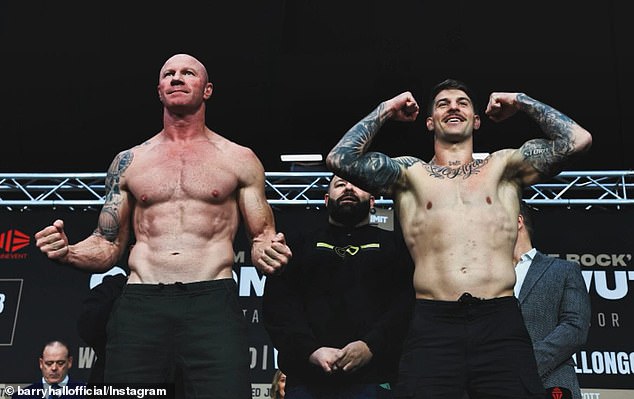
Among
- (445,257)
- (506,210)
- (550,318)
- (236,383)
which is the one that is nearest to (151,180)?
(236,383)

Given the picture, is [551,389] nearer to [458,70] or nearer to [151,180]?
[151,180]

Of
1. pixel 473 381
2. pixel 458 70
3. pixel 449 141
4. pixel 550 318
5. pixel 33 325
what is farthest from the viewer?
pixel 458 70

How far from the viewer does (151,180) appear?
374cm

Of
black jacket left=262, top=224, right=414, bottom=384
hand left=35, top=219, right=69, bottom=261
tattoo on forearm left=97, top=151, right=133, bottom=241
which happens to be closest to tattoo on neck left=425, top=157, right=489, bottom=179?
black jacket left=262, top=224, right=414, bottom=384

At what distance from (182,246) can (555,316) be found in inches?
81.6

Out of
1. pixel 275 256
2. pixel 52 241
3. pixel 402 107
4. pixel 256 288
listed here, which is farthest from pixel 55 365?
pixel 402 107

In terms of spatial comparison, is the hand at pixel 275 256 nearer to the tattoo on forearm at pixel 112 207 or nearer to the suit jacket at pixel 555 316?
the tattoo on forearm at pixel 112 207

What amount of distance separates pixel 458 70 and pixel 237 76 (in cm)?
218

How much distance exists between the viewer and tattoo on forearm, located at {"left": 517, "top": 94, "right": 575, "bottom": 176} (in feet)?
12.0

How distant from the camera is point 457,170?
12.4 feet

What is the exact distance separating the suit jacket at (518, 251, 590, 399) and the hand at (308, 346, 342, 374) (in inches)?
42.0

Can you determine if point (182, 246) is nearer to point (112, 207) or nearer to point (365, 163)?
point (112, 207)

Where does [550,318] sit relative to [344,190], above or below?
below

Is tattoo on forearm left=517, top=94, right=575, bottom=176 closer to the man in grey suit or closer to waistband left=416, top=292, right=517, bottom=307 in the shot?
waistband left=416, top=292, right=517, bottom=307
